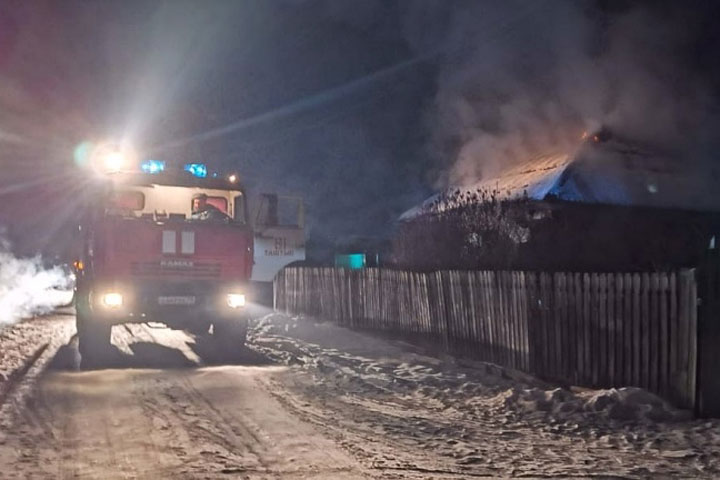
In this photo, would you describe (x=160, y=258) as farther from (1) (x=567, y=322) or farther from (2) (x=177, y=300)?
(1) (x=567, y=322)

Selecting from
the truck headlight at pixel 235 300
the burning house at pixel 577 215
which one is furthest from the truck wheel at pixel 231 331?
the burning house at pixel 577 215

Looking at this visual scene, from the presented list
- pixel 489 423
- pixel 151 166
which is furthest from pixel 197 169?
pixel 489 423

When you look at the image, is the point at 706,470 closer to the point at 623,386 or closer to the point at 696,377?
the point at 696,377

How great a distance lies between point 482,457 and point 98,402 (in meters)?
4.45

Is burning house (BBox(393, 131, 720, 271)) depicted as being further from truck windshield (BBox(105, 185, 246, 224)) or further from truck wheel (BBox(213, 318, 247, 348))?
truck windshield (BBox(105, 185, 246, 224))

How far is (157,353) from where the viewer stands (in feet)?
40.4

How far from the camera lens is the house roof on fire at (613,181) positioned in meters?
16.7

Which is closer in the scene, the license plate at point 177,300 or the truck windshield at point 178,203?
the license plate at point 177,300

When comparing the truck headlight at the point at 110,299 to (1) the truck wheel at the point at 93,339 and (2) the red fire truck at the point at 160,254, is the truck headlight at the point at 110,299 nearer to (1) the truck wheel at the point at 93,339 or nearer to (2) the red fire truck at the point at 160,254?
(2) the red fire truck at the point at 160,254

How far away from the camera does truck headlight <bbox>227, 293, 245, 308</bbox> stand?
11.6 meters

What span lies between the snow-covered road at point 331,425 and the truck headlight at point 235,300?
102 cm

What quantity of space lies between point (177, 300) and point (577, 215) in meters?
9.47

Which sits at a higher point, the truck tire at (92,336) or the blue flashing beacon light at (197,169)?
the blue flashing beacon light at (197,169)

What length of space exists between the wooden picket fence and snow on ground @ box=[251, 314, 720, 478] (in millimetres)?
381
